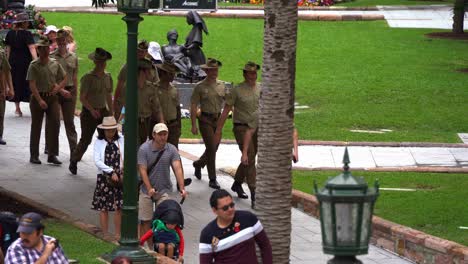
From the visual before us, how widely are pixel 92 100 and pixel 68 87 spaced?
1.56 m

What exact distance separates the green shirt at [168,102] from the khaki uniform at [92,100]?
1.31 m

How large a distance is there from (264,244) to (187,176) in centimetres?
851

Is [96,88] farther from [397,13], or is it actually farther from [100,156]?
[397,13]

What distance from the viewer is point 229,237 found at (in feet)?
37.4

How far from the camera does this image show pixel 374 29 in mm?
40812

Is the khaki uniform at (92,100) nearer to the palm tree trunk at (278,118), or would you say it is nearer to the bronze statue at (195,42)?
the palm tree trunk at (278,118)

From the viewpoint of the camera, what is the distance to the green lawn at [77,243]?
14102 mm

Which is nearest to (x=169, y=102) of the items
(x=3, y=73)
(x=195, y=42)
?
(x=3, y=73)

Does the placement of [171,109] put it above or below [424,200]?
above

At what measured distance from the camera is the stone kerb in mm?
15134

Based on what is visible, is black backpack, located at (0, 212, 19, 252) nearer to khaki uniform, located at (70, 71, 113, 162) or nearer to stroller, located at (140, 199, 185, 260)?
stroller, located at (140, 199, 185, 260)

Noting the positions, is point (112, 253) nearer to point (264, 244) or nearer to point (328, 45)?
point (264, 244)

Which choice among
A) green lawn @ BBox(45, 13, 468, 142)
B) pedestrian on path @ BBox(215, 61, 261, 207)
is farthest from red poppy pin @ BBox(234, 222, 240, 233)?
green lawn @ BBox(45, 13, 468, 142)

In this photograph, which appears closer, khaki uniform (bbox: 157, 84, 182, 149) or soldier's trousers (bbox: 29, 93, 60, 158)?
khaki uniform (bbox: 157, 84, 182, 149)
